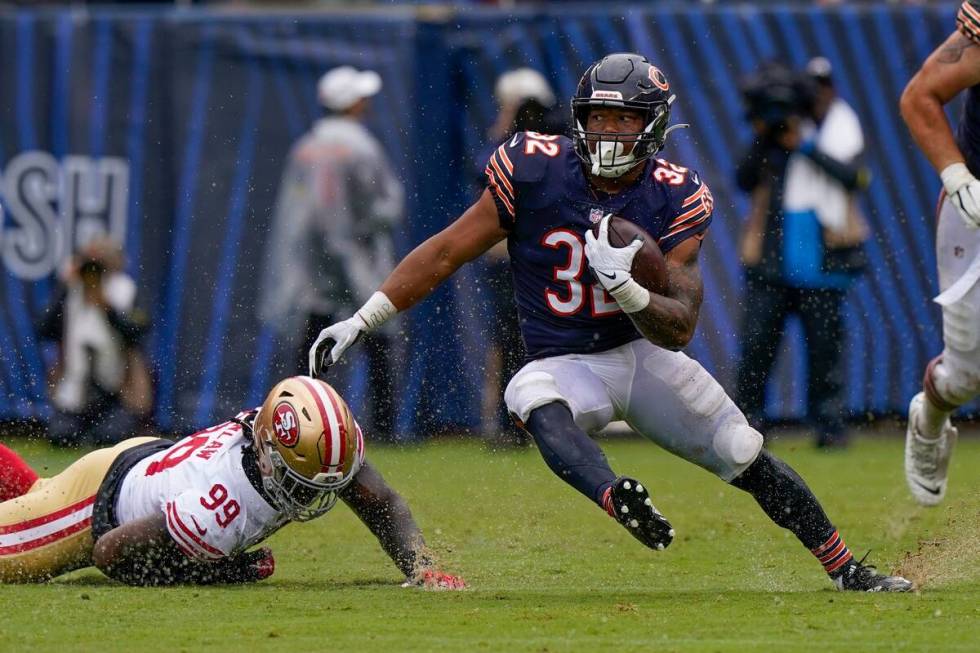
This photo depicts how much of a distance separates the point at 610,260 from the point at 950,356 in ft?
5.63

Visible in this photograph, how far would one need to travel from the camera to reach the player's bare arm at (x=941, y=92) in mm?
5953

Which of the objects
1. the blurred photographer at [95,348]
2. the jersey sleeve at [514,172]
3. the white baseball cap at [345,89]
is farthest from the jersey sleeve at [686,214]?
the blurred photographer at [95,348]

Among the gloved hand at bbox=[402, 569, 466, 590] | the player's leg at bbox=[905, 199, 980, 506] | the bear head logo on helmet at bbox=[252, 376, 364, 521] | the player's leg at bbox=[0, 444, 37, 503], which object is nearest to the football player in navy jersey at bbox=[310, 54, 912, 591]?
the bear head logo on helmet at bbox=[252, 376, 364, 521]

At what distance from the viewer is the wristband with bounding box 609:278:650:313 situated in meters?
5.17

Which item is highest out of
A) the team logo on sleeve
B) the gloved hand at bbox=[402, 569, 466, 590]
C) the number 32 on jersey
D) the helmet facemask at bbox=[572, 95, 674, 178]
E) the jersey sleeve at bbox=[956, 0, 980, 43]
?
the jersey sleeve at bbox=[956, 0, 980, 43]

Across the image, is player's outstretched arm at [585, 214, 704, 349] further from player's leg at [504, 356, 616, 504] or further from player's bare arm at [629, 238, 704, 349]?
player's leg at [504, 356, 616, 504]

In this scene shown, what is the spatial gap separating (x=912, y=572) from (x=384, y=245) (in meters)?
4.88

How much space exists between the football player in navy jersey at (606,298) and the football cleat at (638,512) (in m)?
0.42

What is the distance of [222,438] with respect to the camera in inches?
222

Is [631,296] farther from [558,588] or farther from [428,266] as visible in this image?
[558,588]

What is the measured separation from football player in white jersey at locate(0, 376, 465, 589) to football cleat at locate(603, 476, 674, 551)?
33.8 inches

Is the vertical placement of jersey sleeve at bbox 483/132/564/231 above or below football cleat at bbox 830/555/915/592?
above

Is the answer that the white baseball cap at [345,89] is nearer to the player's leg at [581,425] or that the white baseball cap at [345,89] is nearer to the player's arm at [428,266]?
the player's arm at [428,266]

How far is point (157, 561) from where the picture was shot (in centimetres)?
555
